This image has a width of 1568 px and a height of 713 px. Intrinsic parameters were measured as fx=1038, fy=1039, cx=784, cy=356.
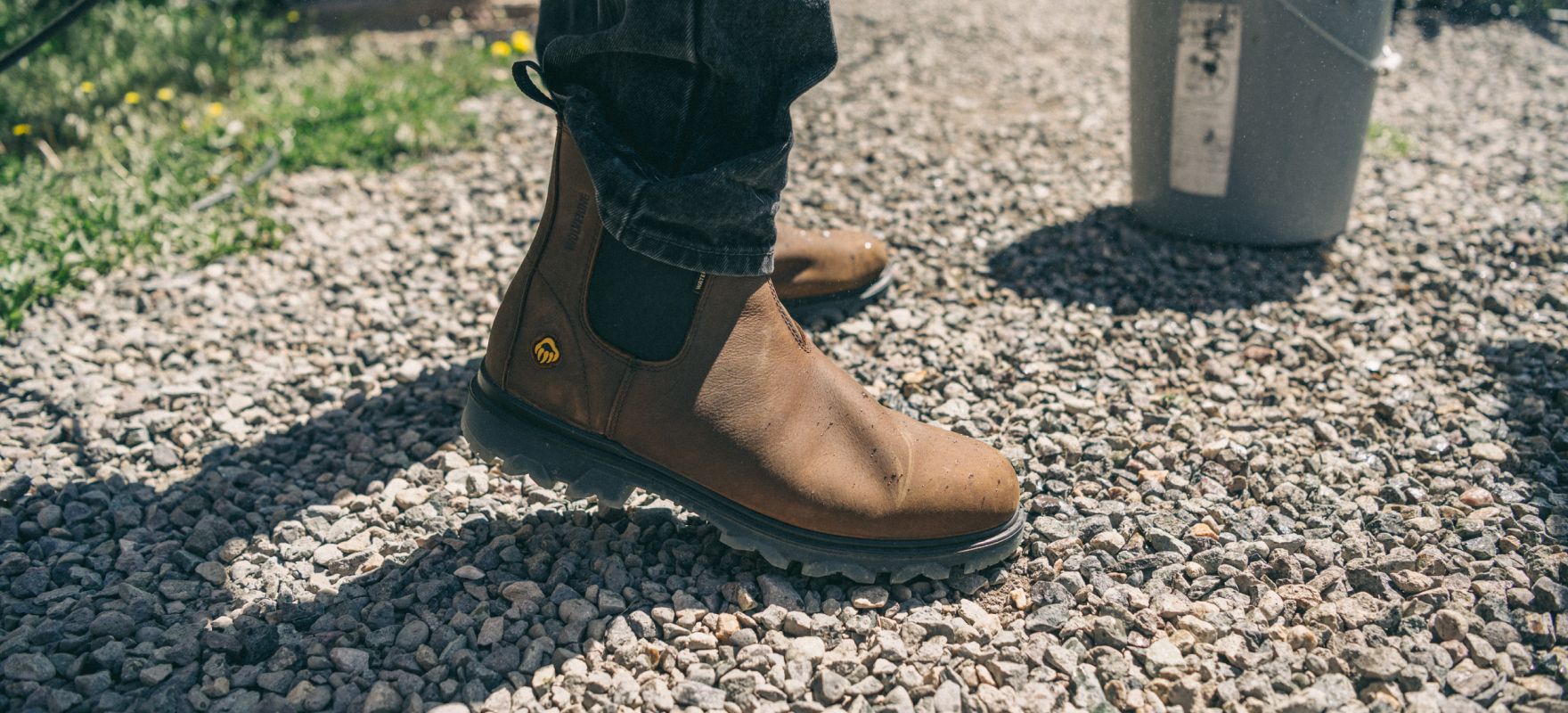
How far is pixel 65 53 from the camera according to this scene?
3.76 meters

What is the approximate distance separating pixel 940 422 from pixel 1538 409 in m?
1.07

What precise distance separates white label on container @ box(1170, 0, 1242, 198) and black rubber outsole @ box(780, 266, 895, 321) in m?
0.79

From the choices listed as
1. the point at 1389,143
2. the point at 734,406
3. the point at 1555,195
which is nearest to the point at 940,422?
the point at 734,406

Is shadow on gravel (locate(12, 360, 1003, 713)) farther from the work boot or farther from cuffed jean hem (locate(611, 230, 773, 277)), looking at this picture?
the work boot

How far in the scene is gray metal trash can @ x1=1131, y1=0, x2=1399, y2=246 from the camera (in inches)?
91.2

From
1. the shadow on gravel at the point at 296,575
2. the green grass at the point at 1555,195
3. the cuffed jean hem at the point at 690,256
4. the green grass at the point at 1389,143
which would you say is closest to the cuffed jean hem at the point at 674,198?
the cuffed jean hem at the point at 690,256

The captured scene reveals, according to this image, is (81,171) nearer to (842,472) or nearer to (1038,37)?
(842,472)

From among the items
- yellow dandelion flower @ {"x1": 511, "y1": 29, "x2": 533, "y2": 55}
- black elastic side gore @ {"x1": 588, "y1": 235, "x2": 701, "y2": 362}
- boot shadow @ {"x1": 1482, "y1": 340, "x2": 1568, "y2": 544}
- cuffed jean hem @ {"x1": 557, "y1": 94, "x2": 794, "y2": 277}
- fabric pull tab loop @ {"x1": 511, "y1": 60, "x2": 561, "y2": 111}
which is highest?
fabric pull tab loop @ {"x1": 511, "y1": 60, "x2": 561, "y2": 111}

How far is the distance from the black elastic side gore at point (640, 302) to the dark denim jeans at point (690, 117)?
43 mm

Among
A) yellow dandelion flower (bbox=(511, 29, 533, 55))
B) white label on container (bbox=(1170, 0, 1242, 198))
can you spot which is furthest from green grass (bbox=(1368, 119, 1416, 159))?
yellow dandelion flower (bbox=(511, 29, 533, 55))

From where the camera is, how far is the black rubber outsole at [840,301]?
223 cm

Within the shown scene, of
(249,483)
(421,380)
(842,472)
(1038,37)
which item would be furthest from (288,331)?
(1038,37)

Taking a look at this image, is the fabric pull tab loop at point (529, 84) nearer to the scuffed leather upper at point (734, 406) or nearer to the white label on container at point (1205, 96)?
the scuffed leather upper at point (734, 406)

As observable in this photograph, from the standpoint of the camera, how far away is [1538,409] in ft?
6.11
